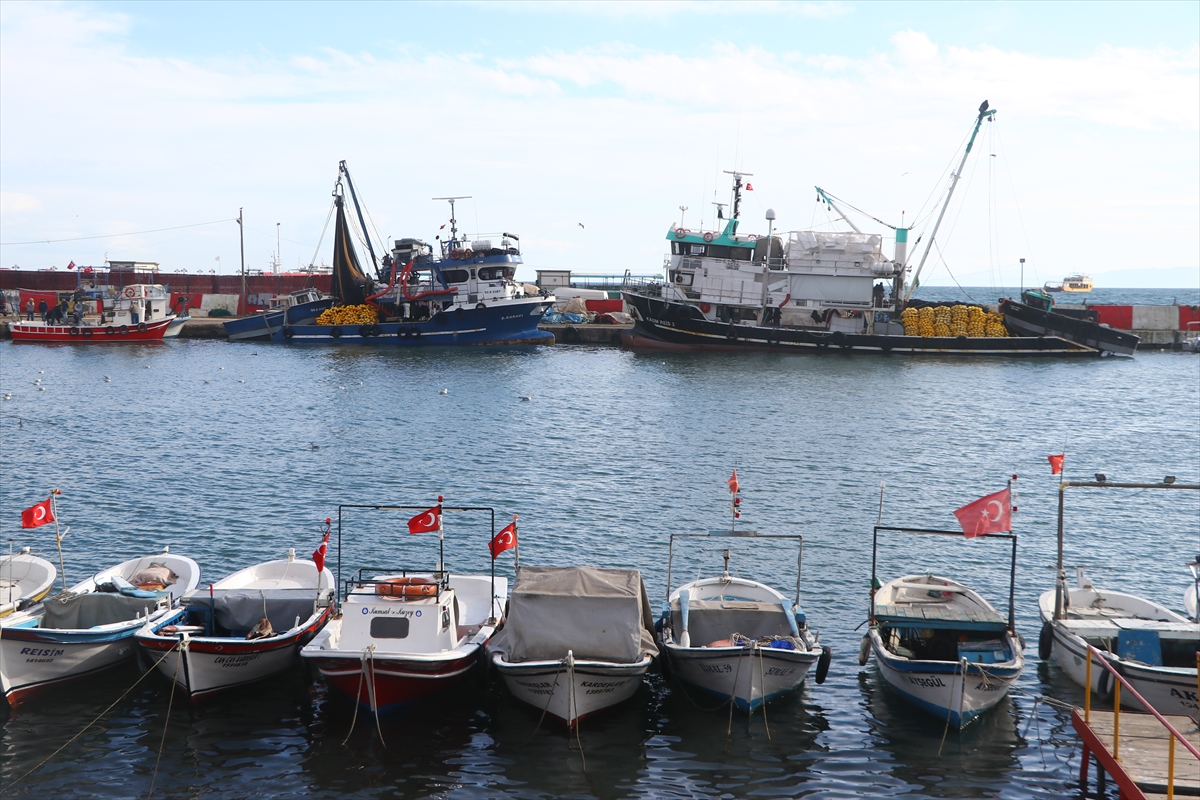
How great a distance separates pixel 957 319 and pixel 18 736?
69.2 m

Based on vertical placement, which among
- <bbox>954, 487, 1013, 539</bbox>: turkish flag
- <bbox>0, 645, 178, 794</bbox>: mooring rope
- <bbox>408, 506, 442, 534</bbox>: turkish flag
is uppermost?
<bbox>954, 487, 1013, 539</bbox>: turkish flag

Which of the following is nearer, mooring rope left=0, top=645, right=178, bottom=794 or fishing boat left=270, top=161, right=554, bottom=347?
mooring rope left=0, top=645, right=178, bottom=794

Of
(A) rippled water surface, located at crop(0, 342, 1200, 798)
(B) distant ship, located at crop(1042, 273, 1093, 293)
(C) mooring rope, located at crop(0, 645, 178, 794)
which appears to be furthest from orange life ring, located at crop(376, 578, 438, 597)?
(B) distant ship, located at crop(1042, 273, 1093, 293)

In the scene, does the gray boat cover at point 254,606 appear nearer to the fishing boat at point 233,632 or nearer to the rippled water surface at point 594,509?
the fishing boat at point 233,632

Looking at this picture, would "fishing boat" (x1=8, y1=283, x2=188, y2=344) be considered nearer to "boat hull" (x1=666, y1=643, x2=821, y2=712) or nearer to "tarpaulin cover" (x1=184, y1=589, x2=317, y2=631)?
"tarpaulin cover" (x1=184, y1=589, x2=317, y2=631)

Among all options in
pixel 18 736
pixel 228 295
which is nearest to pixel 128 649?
→ pixel 18 736

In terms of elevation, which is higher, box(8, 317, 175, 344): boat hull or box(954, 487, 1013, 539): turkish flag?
box(8, 317, 175, 344): boat hull

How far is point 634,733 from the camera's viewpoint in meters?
15.3

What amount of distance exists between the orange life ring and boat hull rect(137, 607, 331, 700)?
5.37 ft

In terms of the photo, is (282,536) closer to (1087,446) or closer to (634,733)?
(634,733)

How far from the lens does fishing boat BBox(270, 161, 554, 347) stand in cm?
7619

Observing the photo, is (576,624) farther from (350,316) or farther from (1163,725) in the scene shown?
(350,316)

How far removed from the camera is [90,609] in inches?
661

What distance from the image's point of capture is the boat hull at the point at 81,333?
7956 centimetres
